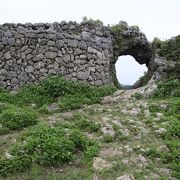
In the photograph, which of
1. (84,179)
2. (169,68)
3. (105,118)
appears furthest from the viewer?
(169,68)

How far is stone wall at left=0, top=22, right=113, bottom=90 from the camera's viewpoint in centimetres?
1516

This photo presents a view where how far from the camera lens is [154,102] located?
1337cm

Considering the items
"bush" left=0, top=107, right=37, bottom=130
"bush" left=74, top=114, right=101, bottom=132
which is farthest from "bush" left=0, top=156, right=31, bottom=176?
"bush" left=74, top=114, right=101, bottom=132

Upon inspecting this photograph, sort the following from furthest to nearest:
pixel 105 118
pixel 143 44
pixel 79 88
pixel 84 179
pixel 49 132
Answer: pixel 143 44 < pixel 79 88 < pixel 105 118 < pixel 49 132 < pixel 84 179

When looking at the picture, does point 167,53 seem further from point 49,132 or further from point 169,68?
point 49,132

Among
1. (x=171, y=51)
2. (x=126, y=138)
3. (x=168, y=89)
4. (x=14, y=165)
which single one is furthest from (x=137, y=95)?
(x=14, y=165)

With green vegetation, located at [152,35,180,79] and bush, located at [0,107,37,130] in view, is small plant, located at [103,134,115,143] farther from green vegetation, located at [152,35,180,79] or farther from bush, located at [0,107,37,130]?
green vegetation, located at [152,35,180,79]

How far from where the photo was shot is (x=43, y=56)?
15297mm

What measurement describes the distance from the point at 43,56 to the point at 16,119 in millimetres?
4511

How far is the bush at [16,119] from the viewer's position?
36.7ft

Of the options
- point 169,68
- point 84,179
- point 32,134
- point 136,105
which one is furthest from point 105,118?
point 169,68

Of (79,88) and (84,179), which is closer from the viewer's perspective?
(84,179)

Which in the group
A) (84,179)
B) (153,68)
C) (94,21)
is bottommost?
(84,179)

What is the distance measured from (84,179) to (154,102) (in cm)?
558
